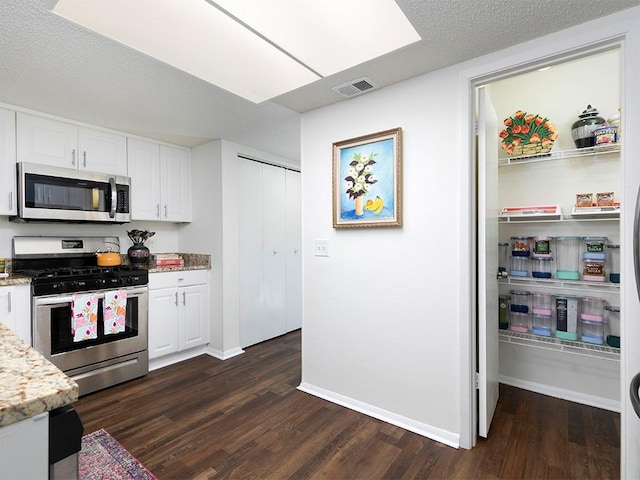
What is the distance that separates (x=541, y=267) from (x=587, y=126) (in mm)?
1025

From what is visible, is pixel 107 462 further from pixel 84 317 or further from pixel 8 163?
pixel 8 163

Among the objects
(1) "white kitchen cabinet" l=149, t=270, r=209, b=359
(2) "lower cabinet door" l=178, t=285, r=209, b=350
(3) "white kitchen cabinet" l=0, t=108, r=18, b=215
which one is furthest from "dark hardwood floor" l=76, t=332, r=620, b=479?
(3) "white kitchen cabinet" l=0, t=108, r=18, b=215

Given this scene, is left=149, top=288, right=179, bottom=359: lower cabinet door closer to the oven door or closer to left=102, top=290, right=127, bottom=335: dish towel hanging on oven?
the oven door

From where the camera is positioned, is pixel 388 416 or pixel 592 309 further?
pixel 592 309

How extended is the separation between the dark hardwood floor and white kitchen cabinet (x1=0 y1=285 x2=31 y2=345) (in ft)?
2.25

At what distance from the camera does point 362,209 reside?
2291 mm

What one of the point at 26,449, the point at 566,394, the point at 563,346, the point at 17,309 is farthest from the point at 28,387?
the point at 566,394

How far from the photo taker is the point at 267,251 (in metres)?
3.93

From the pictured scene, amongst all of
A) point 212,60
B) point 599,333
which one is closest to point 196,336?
point 212,60

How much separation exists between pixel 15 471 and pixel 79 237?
3.04 meters

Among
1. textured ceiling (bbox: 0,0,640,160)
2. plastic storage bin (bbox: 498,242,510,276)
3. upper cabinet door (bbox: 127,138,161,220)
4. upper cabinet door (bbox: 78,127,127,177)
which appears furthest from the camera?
upper cabinet door (bbox: 127,138,161,220)

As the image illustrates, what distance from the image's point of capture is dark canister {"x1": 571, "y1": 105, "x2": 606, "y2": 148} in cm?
225

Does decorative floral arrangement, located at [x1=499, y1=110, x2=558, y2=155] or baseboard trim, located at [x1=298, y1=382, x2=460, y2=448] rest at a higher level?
decorative floral arrangement, located at [x1=499, y1=110, x2=558, y2=155]

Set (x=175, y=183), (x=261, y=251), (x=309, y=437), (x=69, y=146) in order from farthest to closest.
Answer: (x=261, y=251), (x=175, y=183), (x=69, y=146), (x=309, y=437)
